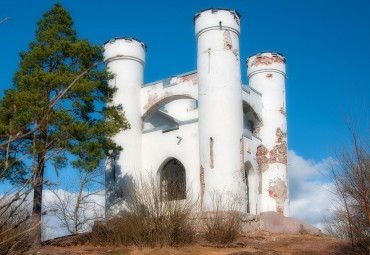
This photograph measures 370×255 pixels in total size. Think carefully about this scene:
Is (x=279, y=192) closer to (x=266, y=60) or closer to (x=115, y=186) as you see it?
(x=266, y=60)

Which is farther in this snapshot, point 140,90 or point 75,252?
point 140,90

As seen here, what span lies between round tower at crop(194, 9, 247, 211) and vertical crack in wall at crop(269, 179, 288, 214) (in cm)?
362

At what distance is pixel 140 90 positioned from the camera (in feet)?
78.3

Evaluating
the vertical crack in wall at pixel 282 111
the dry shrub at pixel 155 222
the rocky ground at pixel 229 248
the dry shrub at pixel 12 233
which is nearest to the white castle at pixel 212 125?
the vertical crack in wall at pixel 282 111

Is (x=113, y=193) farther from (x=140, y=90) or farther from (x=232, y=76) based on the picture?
(x=232, y=76)

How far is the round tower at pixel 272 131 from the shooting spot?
2316 centimetres

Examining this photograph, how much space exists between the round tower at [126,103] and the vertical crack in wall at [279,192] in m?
6.49

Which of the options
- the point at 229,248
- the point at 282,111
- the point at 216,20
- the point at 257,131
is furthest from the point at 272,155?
the point at 229,248

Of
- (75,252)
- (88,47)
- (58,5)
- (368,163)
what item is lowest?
(75,252)

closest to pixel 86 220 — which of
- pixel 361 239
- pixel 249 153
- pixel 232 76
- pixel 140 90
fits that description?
pixel 140 90

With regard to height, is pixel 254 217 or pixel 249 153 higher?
pixel 249 153

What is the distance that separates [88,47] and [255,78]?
11046 millimetres

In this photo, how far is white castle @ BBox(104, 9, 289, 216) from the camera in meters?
20.1

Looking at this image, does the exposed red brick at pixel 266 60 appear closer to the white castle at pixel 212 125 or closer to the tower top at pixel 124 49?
the white castle at pixel 212 125
